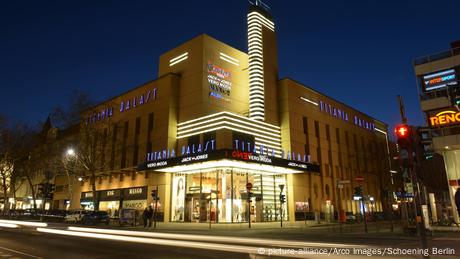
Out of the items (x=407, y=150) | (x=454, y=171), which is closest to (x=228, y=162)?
(x=454, y=171)

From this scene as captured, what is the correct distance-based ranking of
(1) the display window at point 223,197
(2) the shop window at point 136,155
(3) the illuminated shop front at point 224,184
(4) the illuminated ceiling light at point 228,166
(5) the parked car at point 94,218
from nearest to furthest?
1. (5) the parked car at point 94,218
2. (4) the illuminated ceiling light at point 228,166
3. (3) the illuminated shop front at point 224,184
4. (1) the display window at point 223,197
5. (2) the shop window at point 136,155

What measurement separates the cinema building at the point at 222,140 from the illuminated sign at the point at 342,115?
0.38m

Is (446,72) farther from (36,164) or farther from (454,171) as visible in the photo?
(36,164)

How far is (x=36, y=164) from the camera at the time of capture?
186 ft

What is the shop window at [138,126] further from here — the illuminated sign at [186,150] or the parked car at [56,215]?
the parked car at [56,215]

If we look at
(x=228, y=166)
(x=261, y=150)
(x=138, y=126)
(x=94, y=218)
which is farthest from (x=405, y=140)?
(x=138, y=126)

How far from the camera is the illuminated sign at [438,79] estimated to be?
29984mm

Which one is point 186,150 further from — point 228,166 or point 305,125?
point 305,125

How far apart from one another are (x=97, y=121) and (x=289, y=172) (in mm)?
30529

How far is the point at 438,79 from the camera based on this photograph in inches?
1205

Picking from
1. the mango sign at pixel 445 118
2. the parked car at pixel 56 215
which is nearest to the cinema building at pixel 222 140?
the parked car at pixel 56 215

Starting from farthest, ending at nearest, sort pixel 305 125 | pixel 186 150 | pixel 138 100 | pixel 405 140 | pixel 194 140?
pixel 305 125 → pixel 138 100 → pixel 186 150 → pixel 194 140 → pixel 405 140

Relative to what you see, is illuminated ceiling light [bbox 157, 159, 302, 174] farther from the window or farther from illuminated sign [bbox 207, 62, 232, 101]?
illuminated sign [bbox 207, 62, 232, 101]

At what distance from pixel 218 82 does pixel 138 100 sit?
1310cm
